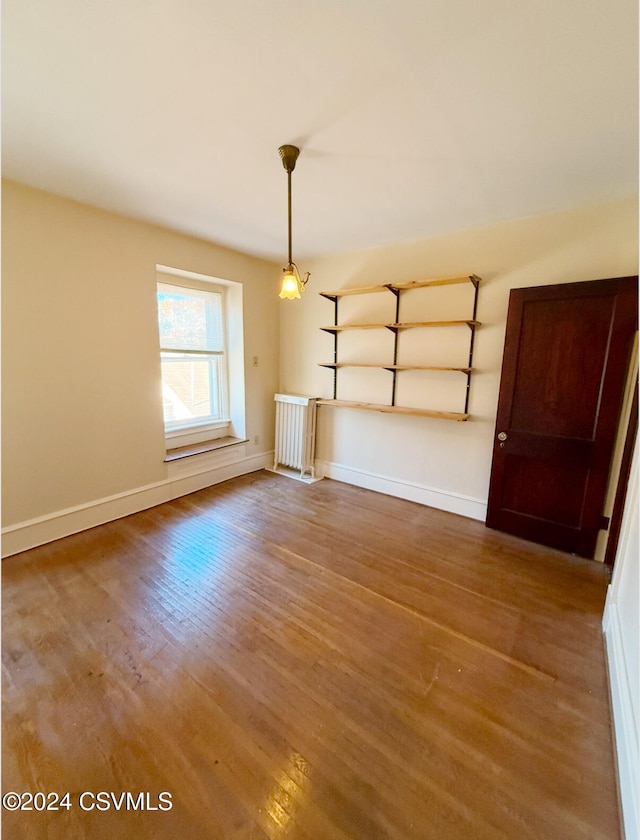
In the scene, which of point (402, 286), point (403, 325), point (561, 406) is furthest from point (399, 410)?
point (561, 406)

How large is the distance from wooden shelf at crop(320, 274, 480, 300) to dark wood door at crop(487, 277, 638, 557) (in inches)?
15.7

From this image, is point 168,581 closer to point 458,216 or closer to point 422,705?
point 422,705

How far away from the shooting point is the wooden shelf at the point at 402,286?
2.78 meters

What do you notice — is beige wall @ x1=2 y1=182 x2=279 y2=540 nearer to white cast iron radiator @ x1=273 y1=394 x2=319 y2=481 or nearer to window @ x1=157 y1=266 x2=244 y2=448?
window @ x1=157 y1=266 x2=244 y2=448

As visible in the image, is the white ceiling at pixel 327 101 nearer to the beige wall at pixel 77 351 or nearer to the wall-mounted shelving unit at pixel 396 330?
the beige wall at pixel 77 351

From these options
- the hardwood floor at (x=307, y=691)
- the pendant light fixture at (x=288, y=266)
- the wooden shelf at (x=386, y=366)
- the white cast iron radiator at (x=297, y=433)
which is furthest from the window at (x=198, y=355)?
the pendant light fixture at (x=288, y=266)

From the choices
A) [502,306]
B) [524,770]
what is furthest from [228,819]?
[502,306]

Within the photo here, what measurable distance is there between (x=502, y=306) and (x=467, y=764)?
2891 mm

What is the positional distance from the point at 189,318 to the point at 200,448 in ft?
4.72

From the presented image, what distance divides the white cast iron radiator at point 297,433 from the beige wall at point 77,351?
138 cm

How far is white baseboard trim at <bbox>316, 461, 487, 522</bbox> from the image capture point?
3.09 metres

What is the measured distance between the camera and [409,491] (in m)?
3.44

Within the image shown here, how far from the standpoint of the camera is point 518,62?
1.25 meters

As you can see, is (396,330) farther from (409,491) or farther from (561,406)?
(409,491)
